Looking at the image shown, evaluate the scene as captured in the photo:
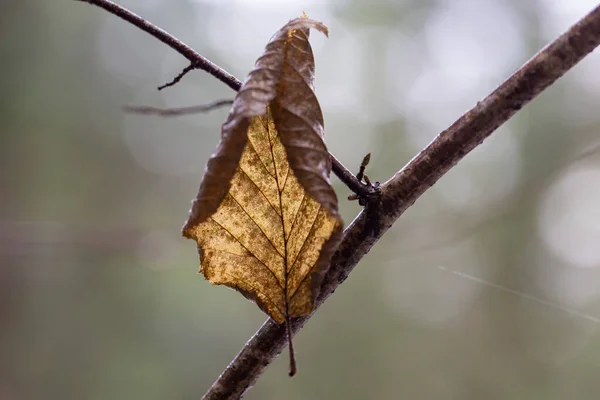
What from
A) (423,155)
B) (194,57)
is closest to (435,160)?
(423,155)

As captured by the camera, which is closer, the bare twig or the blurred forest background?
the bare twig

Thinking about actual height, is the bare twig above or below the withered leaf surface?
above

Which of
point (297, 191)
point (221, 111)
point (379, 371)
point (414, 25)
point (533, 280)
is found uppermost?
point (414, 25)

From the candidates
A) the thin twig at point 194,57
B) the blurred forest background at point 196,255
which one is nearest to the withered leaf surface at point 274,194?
the thin twig at point 194,57

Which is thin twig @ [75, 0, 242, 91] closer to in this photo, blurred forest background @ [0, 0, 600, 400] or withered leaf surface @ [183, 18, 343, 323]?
withered leaf surface @ [183, 18, 343, 323]

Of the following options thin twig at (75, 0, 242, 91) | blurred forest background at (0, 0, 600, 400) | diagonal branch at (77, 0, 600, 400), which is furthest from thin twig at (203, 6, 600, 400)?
blurred forest background at (0, 0, 600, 400)

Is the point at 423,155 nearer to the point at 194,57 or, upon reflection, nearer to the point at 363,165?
the point at 363,165

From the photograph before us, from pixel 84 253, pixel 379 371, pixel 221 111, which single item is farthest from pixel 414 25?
pixel 84 253

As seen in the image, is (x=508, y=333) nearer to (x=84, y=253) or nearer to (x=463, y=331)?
(x=463, y=331)
